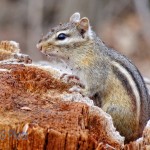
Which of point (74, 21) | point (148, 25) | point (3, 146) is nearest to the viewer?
point (3, 146)

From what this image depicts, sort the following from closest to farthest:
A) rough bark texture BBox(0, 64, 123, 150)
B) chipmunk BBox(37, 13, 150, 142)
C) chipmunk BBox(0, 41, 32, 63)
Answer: rough bark texture BBox(0, 64, 123, 150)
chipmunk BBox(37, 13, 150, 142)
chipmunk BBox(0, 41, 32, 63)

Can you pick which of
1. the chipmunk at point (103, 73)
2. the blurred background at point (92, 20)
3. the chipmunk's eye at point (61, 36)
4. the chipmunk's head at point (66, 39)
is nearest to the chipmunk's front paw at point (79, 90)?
the chipmunk at point (103, 73)

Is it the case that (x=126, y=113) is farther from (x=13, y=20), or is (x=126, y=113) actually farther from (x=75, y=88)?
(x=13, y=20)

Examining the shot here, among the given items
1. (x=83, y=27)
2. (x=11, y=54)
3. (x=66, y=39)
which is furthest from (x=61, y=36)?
(x=11, y=54)

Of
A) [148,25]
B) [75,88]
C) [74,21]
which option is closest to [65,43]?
[74,21]

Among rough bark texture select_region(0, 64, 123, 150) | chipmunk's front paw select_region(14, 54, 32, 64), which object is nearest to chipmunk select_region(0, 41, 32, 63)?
chipmunk's front paw select_region(14, 54, 32, 64)

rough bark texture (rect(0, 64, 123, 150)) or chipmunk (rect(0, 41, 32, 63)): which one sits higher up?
chipmunk (rect(0, 41, 32, 63))

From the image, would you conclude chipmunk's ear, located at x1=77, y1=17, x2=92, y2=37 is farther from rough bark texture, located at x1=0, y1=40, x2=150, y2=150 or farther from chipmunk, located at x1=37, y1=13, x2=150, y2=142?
rough bark texture, located at x1=0, y1=40, x2=150, y2=150
